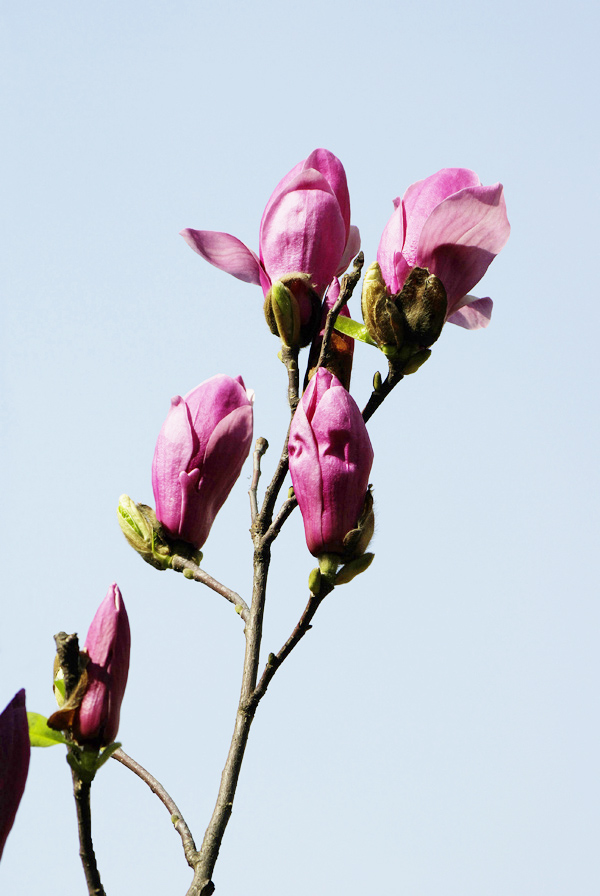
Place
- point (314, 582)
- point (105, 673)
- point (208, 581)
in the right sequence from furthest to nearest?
point (208, 581), point (314, 582), point (105, 673)

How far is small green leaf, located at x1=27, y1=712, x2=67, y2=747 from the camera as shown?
0.80 meters

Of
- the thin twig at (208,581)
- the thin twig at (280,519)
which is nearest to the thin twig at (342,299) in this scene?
the thin twig at (280,519)

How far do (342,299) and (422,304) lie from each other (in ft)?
0.32

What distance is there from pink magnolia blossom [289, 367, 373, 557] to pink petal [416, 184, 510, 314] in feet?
0.65

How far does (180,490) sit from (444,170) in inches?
17.9

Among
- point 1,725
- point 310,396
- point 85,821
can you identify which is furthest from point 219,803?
point 310,396

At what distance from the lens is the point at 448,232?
100 centimetres

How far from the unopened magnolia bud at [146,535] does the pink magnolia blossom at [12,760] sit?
0.34 m

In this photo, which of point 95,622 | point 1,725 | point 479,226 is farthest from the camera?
point 479,226

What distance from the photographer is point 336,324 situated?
1045 millimetres

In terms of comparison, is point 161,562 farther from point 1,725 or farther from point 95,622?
point 1,725

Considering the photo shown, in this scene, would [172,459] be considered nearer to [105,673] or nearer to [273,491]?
[273,491]

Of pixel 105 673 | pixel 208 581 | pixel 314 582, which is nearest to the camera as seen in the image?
pixel 105 673

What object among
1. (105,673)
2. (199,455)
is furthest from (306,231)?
(105,673)
